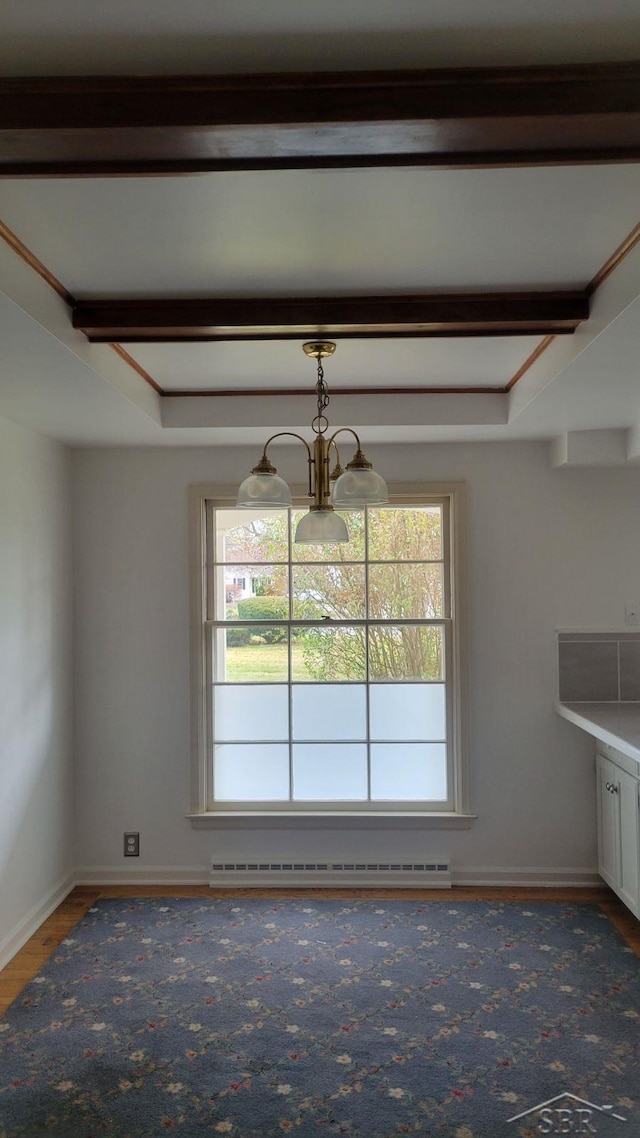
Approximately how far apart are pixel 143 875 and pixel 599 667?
2728 millimetres

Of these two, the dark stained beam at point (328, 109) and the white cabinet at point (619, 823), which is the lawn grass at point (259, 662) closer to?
the white cabinet at point (619, 823)

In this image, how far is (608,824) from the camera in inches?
162

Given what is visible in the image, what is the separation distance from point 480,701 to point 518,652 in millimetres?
338

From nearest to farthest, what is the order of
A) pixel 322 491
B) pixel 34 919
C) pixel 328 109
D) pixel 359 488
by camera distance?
pixel 328 109 < pixel 359 488 < pixel 322 491 < pixel 34 919

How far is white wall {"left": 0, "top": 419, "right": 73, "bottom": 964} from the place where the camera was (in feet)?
11.9

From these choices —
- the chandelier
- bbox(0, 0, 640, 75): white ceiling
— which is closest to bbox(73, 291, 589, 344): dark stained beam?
the chandelier

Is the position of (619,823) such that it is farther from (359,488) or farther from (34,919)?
(34,919)

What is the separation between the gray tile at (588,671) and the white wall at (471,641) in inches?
2.7

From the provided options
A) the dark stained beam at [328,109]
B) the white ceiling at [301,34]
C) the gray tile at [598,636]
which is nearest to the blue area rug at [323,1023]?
the gray tile at [598,636]

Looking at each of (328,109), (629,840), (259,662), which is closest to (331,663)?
(259,662)

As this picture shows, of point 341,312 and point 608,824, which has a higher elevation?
point 341,312

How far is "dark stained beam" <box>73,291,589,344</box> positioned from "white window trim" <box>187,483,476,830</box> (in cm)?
174

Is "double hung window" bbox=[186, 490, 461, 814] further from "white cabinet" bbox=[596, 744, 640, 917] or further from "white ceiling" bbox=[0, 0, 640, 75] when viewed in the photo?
A: "white ceiling" bbox=[0, 0, 640, 75]

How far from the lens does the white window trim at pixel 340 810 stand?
14.4 feet
